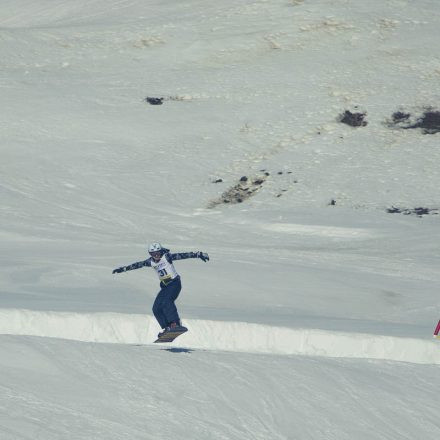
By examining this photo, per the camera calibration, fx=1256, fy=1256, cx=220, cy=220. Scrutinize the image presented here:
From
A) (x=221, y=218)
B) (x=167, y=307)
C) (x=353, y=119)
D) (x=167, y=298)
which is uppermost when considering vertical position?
(x=167, y=298)

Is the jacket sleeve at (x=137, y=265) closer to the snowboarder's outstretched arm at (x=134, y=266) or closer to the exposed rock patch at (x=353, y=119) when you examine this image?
the snowboarder's outstretched arm at (x=134, y=266)

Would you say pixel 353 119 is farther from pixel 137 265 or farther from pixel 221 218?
pixel 137 265

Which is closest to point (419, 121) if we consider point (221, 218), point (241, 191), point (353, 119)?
point (353, 119)

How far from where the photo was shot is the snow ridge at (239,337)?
63.0 ft

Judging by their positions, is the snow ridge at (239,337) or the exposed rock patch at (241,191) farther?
the exposed rock patch at (241,191)

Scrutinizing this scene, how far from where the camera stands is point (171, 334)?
18594mm

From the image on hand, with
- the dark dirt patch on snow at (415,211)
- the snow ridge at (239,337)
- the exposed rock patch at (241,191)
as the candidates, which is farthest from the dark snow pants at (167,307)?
the dark dirt patch on snow at (415,211)

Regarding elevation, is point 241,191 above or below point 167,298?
below

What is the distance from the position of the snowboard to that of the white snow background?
2.12ft

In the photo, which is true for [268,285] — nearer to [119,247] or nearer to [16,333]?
[119,247]

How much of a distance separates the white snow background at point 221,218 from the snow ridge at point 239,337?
3cm

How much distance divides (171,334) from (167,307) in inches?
16.1

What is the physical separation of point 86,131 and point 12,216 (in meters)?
7.38

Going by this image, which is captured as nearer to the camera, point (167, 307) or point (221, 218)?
point (167, 307)
